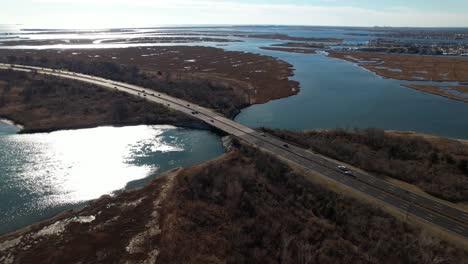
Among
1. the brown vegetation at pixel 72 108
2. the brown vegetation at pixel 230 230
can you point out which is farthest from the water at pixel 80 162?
the brown vegetation at pixel 230 230

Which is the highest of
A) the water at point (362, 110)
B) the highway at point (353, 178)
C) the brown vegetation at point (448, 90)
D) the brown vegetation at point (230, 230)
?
the brown vegetation at point (448, 90)

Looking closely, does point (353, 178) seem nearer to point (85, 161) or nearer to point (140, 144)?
point (140, 144)

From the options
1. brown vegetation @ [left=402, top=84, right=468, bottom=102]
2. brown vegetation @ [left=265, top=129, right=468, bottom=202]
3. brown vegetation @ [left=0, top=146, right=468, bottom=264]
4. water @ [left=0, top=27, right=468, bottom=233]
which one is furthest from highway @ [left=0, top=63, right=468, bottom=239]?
brown vegetation @ [left=402, top=84, right=468, bottom=102]

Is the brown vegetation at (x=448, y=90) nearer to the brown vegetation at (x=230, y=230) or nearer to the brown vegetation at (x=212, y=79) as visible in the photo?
the brown vegetation at (x=212, y=79)

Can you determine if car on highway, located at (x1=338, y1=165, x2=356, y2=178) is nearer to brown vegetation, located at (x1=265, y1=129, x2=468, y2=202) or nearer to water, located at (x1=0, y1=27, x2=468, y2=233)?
brown vegetation, located at (x1=265, y1=129, x2=468, y2=202)

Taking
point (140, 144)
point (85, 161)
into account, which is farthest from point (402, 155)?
point (85, 161)
